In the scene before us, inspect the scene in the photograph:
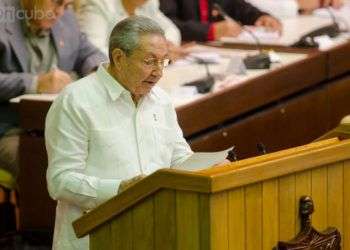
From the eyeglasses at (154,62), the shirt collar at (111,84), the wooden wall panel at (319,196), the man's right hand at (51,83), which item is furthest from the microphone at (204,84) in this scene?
the wooden wall panel at (319,196)

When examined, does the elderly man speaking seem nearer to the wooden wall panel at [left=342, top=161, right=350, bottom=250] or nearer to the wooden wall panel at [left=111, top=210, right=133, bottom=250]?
the wooden wall panel at [left=111, top=210, right=133, bottom=250]

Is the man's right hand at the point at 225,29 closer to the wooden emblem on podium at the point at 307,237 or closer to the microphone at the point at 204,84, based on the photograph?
the microphone at the point at 204,84

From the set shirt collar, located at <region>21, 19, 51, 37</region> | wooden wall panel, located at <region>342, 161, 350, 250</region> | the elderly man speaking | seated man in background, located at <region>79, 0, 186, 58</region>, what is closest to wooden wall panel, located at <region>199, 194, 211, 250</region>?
wooden wall panel, located at <region>342, 161, 350, 250</region>

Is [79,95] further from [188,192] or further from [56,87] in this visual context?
[56,87]

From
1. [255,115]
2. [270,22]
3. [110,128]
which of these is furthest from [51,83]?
[270,22]

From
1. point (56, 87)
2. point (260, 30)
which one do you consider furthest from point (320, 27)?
point (56, 87)

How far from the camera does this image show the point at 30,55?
17.9 feet

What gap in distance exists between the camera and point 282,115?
6352mm

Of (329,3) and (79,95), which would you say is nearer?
(79,95)

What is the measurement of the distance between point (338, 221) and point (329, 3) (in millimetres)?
5920

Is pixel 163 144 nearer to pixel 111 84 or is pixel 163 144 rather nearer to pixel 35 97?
pixel 111 84

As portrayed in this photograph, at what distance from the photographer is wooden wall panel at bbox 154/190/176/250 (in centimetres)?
289

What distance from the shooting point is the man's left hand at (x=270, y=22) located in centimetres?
770

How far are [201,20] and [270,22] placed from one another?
522 millimetres
